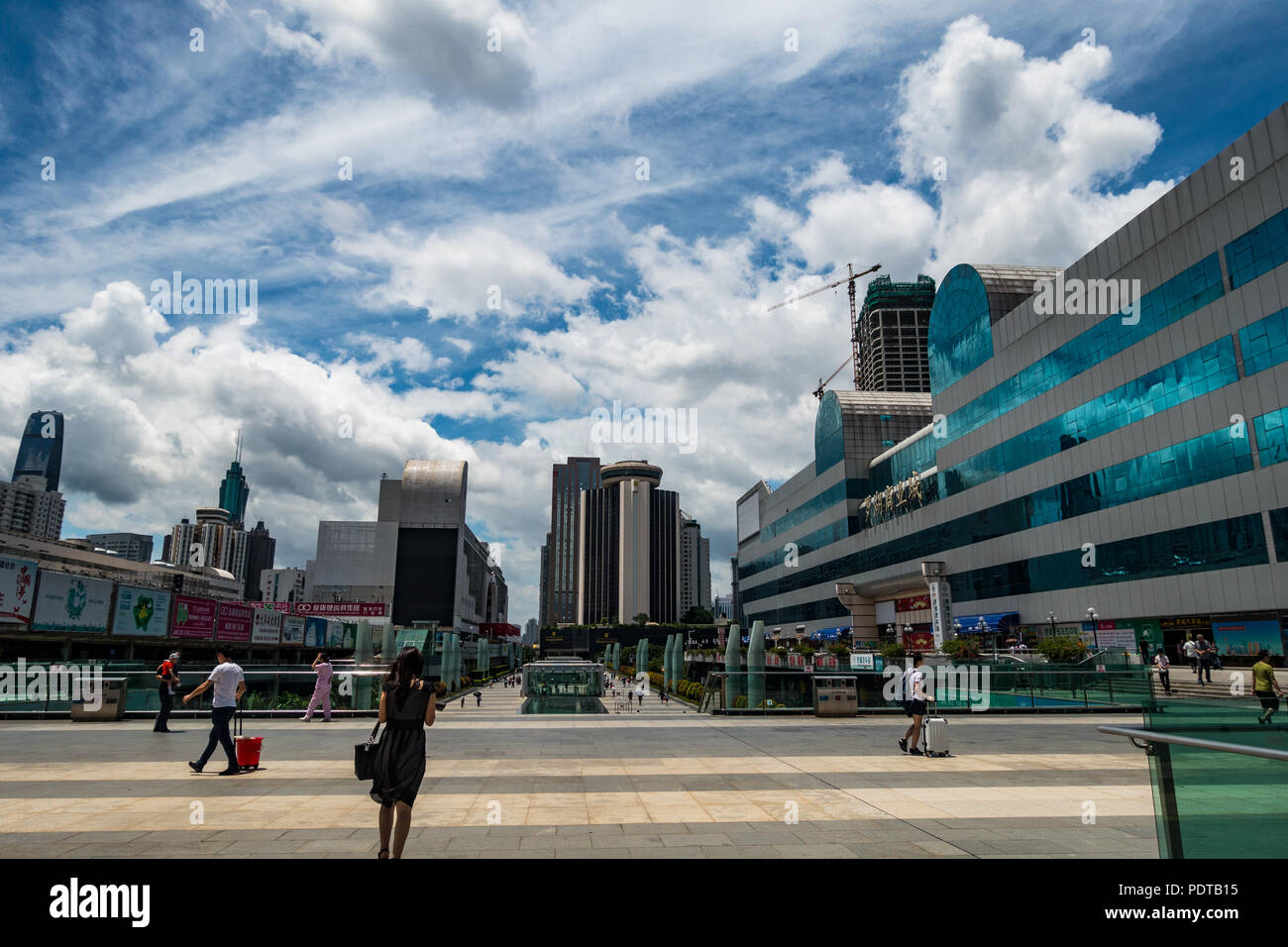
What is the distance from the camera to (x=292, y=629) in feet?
205

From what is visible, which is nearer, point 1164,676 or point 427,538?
point 1164,676

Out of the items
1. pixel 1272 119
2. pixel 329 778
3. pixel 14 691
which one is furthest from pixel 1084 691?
pixel 14 691

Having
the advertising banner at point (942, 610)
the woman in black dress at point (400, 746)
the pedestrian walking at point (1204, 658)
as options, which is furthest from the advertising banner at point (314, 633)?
the woman in black dress at point (400, 746)

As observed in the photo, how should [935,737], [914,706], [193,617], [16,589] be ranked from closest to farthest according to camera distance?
[935,737]
[914,706]
[16,589]
[193,617]

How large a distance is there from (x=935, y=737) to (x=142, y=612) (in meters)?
44.1

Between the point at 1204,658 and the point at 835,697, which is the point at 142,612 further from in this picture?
the point at 1204,658

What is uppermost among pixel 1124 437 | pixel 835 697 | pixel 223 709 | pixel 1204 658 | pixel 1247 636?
pixel 1124 437

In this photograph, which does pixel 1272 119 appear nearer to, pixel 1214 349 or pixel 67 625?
pixel 1214 349

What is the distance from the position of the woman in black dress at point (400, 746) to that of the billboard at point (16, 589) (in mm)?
36795

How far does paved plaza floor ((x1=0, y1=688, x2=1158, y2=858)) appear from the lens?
6.62m

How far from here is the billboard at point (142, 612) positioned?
39625mm

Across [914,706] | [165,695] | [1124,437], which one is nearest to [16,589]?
[165,695]
